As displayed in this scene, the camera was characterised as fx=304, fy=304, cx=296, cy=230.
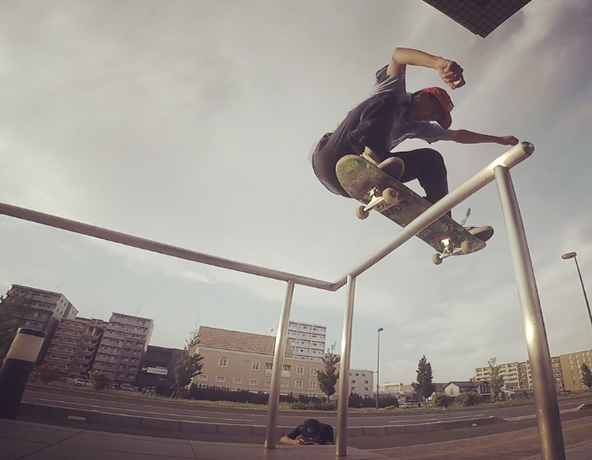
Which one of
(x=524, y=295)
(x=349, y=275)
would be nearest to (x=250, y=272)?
(x=349, y=275)

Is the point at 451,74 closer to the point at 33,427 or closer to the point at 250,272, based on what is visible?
the point at 250,272

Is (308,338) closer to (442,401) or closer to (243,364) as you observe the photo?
(243,364)

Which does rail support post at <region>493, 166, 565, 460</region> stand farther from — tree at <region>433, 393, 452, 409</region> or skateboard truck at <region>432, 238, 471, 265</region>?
tree at <region>433, 393, 452, 409</region>

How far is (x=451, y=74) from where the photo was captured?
5.45ft

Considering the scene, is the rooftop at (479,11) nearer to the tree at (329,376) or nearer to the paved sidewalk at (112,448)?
the paved sidewalk at (112,448)

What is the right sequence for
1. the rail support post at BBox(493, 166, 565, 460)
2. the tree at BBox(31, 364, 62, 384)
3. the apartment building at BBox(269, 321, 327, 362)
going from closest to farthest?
the rail support post at BBox(493, 166, 565, 460)
the tree at BBox(31, 364, 62, 384)
the apartment building at BBox(269, 321, 327, 362)

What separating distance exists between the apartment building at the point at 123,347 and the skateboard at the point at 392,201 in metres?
81.8

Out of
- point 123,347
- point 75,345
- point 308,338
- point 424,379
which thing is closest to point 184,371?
point 424,379

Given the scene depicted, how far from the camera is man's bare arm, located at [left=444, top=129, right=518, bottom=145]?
2.20 meters

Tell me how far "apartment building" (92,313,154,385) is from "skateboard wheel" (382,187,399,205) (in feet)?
269

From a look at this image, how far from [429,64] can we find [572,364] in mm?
108930

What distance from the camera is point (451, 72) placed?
165 cm

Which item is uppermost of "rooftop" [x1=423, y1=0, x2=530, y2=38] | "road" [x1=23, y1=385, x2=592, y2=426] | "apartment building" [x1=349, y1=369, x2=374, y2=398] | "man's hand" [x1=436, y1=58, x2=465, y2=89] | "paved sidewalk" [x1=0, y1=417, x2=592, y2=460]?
"rooftop" [x1=423, y1=0, x2=530, y2=38]

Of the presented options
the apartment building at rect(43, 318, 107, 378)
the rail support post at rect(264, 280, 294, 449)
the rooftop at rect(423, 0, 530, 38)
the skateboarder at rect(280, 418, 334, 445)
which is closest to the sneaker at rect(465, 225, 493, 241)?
the rail support post at rect(264, 280, 294, 449)
